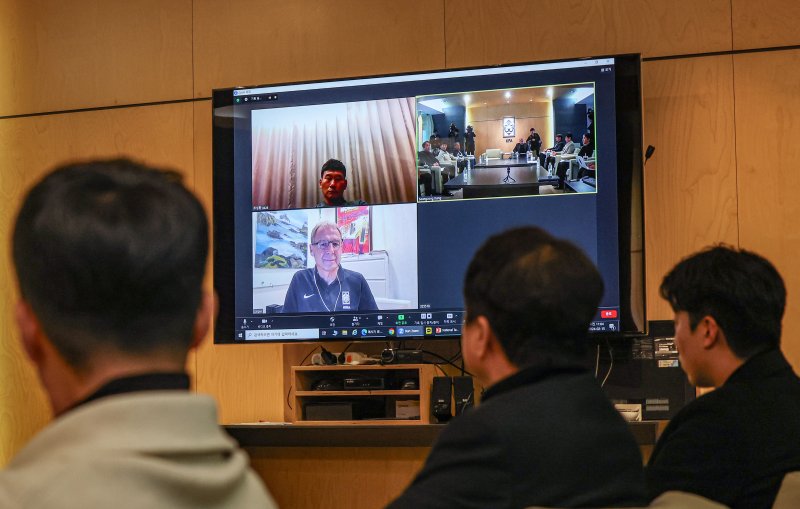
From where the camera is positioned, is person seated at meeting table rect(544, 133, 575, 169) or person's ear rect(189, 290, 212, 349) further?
person seated at meeting table rect(544, 133, 575, 169)

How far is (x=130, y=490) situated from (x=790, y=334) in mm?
3289

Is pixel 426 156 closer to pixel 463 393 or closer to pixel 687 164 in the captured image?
pixel 463 393

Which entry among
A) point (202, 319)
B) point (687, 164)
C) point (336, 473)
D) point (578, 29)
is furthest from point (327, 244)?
point (202, 319)

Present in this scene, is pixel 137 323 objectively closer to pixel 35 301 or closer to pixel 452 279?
pixel 35 301

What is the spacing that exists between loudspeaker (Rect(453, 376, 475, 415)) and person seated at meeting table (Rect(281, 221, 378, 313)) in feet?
1.52

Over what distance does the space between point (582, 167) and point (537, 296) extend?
192 cm

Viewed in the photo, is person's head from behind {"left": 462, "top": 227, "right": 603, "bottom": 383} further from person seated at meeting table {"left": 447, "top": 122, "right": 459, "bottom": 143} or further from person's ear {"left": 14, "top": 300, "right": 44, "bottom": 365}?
person seated at meeting table {"left": 447, "top": 122, "right": 459, "bottom": 143}

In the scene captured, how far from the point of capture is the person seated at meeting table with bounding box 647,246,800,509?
2.05m

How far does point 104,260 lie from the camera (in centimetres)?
89

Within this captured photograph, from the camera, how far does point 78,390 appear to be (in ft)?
2.95

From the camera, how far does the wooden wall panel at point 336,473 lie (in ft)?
11.3

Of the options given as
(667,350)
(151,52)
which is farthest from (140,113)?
(667,350)

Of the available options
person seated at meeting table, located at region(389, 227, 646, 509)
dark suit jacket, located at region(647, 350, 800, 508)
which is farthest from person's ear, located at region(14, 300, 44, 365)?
dark suit jacket, located at region(647, 350, 800, 508)

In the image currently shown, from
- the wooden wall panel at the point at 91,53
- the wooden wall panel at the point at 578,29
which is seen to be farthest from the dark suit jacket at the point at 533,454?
the wooden wall panel at the point at 91,53
